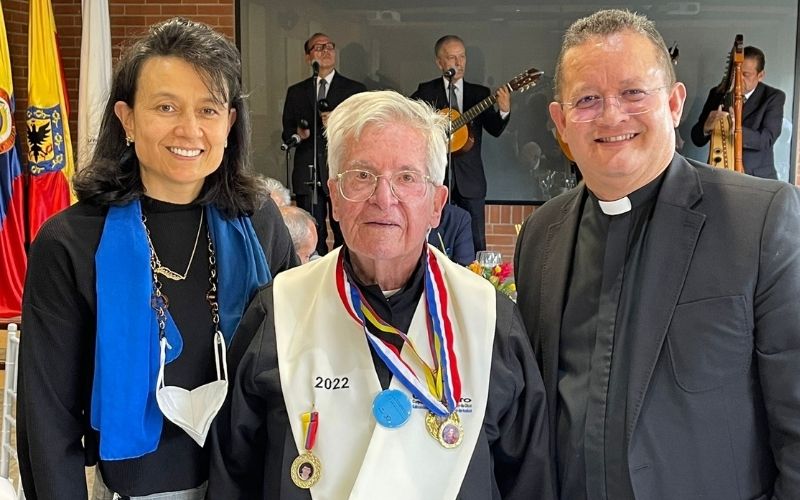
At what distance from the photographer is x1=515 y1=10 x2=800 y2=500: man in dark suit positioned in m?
1.52

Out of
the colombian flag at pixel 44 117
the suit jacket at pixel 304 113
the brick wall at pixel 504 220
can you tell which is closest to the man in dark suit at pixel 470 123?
the brick wall at pixel 504 220

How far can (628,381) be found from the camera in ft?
5.15

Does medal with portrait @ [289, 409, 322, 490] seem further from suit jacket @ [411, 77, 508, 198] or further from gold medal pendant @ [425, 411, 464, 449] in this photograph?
suit jacket @ [411, 77, 508, 198]

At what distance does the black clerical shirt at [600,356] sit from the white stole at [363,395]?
22 centimetres

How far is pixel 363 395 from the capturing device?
1568mm

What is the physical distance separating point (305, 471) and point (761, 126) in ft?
18.8

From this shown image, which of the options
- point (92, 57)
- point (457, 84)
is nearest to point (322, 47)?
point (457, 84)

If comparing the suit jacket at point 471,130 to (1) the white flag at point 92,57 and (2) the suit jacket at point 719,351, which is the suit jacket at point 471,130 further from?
(2) the suit jacket at point 719,351

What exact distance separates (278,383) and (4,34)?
5.39m

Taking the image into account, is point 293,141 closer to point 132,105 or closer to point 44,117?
point 44,117

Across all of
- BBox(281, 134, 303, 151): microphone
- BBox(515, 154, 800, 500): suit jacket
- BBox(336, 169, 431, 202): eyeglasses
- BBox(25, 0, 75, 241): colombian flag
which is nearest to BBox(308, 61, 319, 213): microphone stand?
BBox(281, 134, 303, 151): microphone

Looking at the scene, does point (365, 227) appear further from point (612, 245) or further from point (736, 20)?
point (736, 20)

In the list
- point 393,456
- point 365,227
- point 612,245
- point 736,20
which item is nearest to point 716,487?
point 612,245

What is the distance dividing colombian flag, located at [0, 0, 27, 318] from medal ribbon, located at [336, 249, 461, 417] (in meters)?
5.16
